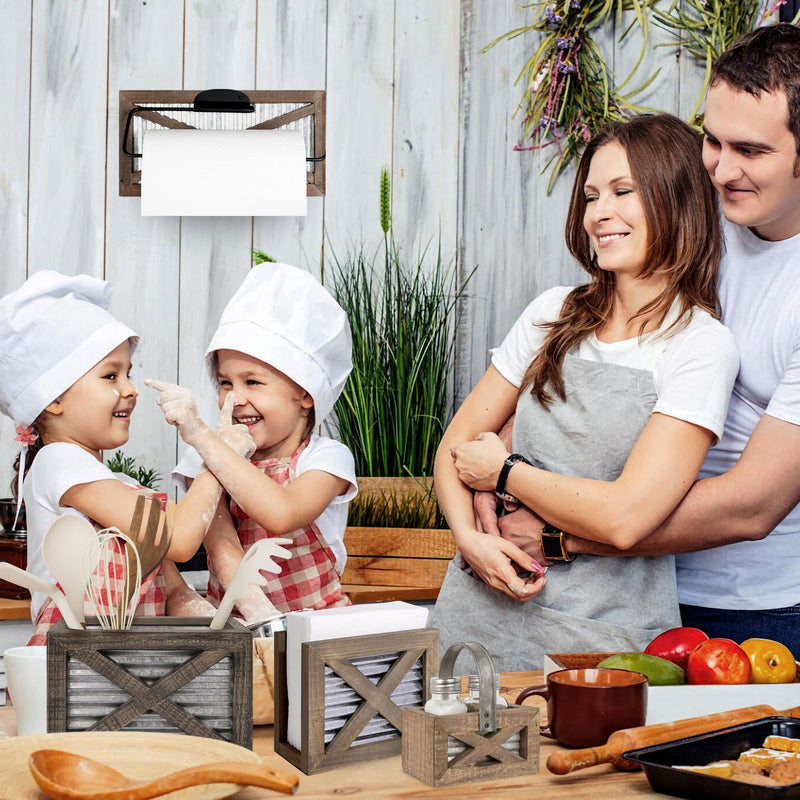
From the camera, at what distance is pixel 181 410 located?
4.52 feet

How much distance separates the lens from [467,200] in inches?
99.7

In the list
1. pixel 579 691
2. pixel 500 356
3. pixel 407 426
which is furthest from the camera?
pixel 407 426

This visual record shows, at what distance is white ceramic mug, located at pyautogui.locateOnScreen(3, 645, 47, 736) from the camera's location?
0.85m

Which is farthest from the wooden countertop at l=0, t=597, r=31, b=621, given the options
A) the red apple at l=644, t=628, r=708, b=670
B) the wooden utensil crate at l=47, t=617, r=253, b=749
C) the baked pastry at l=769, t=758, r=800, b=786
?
the baked pastry at l=769, t=758, r=800, b=786

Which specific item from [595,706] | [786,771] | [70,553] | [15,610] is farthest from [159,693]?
[15,610]

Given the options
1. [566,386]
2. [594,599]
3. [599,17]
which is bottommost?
[594,599]

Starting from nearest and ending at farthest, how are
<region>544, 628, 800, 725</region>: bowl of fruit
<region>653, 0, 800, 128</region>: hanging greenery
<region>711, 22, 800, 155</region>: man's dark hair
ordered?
<region>544, 628, 800, 725</region>: bowl of fruit, <region>711, 22, 800, 155</region>: man's dark hair, <region>653, 0, 800, 128</region>: hanging greenery

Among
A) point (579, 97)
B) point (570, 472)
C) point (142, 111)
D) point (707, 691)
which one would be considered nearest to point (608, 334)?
point (570, 472)

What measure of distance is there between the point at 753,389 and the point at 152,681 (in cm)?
97

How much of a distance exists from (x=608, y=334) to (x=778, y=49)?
45cm

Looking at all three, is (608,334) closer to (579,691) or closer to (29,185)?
(579,691)

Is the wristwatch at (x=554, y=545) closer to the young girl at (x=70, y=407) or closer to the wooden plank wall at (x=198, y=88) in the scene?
the young girl at (x=70, y=407)

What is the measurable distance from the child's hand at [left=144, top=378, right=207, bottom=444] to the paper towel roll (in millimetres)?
1064

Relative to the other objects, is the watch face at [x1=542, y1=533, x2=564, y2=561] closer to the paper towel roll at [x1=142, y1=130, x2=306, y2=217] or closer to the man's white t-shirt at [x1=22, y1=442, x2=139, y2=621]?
the man's white t-shirt at [x1=22, y1=442, x2=139, y2=621]
